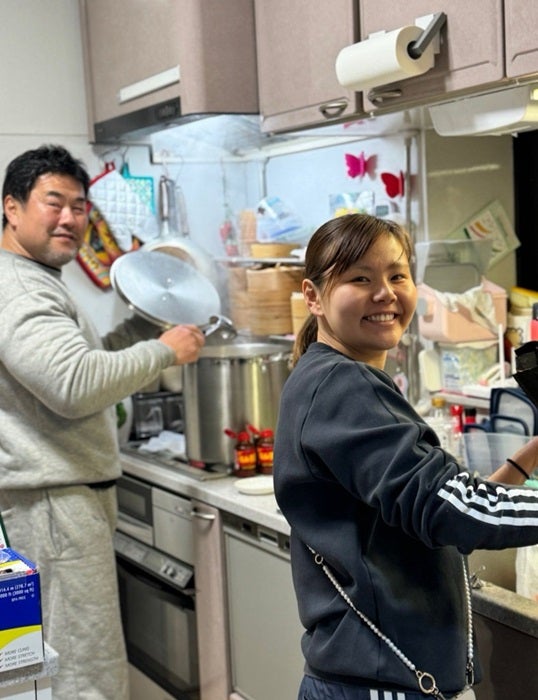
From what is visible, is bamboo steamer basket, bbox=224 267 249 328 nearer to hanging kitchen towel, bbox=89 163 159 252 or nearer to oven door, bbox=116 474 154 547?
hanging kitchen towel, bbox=89 163 159 252

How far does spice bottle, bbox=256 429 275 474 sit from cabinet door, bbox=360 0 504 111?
37.4 inches

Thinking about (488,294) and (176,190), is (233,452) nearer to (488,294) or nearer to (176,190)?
(488,294)

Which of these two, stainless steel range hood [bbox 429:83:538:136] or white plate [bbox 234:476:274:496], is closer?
stainless steel range hood [bbox 429:83:538:136]

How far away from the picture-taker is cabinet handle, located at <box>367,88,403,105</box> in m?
1.99

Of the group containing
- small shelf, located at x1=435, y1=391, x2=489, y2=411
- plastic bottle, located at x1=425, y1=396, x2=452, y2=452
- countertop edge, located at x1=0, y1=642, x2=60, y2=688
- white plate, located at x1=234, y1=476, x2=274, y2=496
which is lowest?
white plate, located at x1=234, y1=476, x2=274, y2=496

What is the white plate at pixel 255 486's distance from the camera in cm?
238

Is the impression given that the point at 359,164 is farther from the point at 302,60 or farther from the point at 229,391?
the point at 229,391

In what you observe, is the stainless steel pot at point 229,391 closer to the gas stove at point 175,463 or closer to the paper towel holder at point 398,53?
the gas stove at point 175,463

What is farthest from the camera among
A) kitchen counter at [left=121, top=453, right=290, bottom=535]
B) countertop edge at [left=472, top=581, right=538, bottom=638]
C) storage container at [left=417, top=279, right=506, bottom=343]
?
storage container at [left=417, top=279, right=506, bottom=343]

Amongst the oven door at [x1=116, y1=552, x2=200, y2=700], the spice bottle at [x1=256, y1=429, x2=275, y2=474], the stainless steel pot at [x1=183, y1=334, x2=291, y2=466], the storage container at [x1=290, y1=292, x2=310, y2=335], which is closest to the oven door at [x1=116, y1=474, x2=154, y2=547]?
the oven door at [x1=116, y1=552, x2=200, y2=700]

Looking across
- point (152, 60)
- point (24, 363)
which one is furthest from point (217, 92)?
point (24, 363)

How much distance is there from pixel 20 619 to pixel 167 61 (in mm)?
1732

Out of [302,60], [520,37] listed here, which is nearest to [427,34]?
[520,37]

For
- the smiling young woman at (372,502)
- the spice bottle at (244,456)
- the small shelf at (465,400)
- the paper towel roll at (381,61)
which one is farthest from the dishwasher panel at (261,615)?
the paper towel roll at (381,61)
